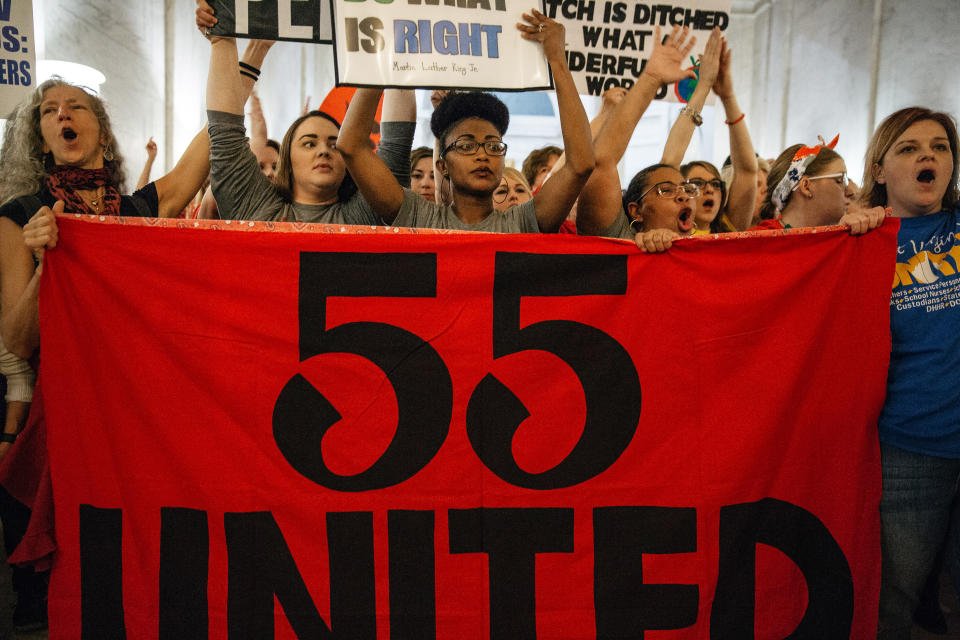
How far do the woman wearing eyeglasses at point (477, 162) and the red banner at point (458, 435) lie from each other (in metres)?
0.21

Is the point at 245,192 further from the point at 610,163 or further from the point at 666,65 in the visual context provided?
the point at 666,65

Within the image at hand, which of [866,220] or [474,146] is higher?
[474,146]

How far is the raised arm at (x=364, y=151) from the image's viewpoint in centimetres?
205

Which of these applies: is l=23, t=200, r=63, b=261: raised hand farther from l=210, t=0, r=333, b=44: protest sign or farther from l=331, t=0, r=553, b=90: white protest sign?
l=331, t=0, r=553, b=90: white protest sign

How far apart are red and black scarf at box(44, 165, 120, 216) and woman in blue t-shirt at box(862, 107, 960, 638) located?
238 centimetres

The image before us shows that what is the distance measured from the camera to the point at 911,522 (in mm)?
1916

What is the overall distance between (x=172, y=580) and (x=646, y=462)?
134 cm

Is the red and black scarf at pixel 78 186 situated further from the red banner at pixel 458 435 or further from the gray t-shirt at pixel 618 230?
the gray t-shirt at pixel 618 230

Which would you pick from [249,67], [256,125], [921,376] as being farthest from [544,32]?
[256,125]

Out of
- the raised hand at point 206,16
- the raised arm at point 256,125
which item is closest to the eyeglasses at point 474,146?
the raised hand at point 206,16

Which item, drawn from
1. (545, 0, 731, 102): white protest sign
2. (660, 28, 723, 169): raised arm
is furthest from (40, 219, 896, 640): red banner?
(545, 0, 731, 102): white protest sign

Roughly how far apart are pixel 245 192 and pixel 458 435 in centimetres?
106

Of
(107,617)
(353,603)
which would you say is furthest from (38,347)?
(353,603)

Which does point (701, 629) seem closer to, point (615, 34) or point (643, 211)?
point (643, 211)
